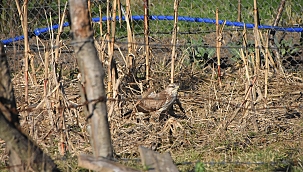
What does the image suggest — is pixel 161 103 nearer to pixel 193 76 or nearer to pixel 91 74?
pixel 193 76

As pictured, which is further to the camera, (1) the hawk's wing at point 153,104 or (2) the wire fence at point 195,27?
(2) the wire fence at point 195,27

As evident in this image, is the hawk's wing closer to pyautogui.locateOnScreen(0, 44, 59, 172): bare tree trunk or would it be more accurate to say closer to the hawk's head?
the hawk's head

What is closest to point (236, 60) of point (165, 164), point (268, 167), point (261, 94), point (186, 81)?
point (186, 81)

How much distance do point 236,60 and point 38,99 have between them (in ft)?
8.46

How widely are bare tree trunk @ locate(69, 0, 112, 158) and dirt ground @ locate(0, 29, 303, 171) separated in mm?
769

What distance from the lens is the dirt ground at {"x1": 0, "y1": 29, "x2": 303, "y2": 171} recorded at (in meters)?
4.96

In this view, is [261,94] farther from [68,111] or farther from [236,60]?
[68,111]

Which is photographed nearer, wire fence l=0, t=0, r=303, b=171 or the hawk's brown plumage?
wire fence l=0, t=0, r=303, b=171

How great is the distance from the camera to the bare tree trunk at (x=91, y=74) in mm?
3598

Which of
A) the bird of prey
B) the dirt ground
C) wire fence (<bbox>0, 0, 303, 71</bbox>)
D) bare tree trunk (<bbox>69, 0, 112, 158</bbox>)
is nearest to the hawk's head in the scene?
the bird of prey

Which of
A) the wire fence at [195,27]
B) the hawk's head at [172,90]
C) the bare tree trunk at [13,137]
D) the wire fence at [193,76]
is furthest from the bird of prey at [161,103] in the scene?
the bare tree trunk at [13,137]

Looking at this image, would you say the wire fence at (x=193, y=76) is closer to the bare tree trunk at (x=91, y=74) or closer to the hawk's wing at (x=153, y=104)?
the bare tree trunk at (x=91, y=74)

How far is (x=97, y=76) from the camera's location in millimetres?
3656

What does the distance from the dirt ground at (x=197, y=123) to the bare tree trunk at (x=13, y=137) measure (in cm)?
49
